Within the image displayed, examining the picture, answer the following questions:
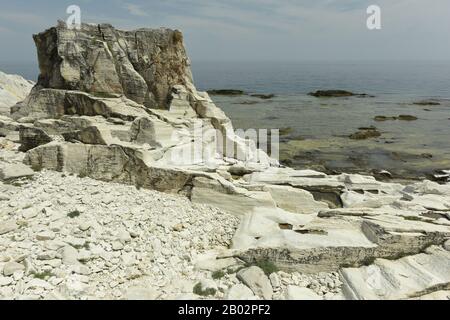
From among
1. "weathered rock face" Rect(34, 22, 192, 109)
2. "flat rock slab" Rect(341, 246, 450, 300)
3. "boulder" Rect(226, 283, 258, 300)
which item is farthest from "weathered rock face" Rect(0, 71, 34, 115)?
"flat rock slab" Rect(341, 246, 450, 300)

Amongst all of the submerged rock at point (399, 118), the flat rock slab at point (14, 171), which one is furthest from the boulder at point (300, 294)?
the submerged rock at point (399, 118)

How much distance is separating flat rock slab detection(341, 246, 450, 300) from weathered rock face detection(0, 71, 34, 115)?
23198mm

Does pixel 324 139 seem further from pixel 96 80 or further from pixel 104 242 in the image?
pixel 104 242

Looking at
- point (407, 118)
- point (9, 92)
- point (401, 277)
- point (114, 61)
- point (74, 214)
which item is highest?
point (114, 61)

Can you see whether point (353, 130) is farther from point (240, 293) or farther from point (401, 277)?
point (240, 293)

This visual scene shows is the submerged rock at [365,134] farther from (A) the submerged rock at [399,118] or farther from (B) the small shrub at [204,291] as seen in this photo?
(B) the small shrub at [204,291]

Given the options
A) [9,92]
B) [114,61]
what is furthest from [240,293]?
[9,92]

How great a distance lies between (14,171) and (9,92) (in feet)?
67.8

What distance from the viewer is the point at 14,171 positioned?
41.1 feet

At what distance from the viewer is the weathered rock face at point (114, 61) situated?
63.5ft

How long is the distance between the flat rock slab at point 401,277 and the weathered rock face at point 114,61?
15.8 m

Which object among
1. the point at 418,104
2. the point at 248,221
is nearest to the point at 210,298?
the point at 248,221

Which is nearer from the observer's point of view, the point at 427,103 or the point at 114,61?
the point at 114,61

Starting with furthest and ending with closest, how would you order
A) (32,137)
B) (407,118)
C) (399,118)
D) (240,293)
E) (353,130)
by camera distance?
(399,118) → (407,118) → (353,130) → (32,137) → (240,293)
